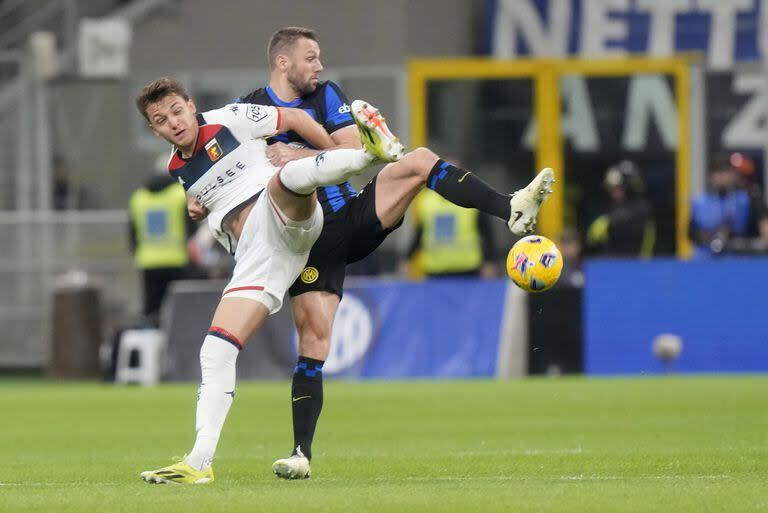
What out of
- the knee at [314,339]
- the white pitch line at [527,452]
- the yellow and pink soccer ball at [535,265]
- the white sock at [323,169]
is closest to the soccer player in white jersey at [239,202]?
the white sock at [323,169]

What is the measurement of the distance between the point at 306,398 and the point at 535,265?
1.45 meters

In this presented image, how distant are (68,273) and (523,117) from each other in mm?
6087

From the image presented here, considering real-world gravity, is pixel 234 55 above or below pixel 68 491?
above

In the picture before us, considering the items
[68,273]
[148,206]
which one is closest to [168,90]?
[148,206]

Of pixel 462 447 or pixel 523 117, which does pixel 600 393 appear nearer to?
pixel 462 447

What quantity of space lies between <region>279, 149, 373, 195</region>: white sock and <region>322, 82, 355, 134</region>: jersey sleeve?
87cm

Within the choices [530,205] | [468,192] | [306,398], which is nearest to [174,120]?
[468,192]


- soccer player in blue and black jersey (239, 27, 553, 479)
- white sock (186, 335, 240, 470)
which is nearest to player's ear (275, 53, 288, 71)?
soccer player in blue and black jersey (239, 27, 553, 479)

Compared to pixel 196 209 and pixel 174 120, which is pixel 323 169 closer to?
pixel 174 120

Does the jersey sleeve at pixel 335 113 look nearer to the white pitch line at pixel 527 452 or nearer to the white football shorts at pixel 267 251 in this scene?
the white football shorts at pixel 267 251

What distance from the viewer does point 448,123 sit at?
71.5 feet

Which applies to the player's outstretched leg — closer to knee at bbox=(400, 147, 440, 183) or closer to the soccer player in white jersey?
knee at bbox=(400, 147, 440, 183)

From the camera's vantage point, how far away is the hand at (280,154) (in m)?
8.13

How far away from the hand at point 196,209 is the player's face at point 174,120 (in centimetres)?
46
